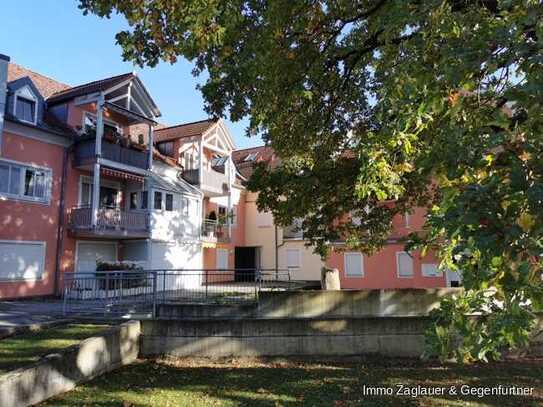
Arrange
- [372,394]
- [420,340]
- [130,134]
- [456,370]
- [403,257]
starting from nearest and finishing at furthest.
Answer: [372,394]
[456,370]
[420,340]
[130,134]
[403,257]

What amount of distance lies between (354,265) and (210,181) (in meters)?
12.2

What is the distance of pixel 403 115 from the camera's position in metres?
3.60

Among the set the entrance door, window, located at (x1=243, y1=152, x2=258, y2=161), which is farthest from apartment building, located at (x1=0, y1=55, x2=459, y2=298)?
window, located at (x1=243, y1=152, x2=258, y2=161)

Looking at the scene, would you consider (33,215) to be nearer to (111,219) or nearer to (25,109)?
(111,219)

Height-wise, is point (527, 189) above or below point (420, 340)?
above

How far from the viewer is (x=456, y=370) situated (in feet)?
32.1

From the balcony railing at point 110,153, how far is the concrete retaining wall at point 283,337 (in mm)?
12769

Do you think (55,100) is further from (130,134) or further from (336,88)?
(336,88)

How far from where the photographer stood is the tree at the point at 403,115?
258cm

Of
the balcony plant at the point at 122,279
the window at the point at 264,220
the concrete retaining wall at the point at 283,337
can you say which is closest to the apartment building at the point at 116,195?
the window at the point at 264,220

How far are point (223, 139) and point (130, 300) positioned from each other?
19.6 metres

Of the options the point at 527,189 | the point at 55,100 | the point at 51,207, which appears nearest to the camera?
the point at 527,189

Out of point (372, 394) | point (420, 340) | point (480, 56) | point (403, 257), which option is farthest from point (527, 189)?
point (403, 257)

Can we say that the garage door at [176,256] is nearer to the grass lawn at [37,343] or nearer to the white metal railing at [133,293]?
the white metal railing at [133,293]
